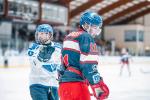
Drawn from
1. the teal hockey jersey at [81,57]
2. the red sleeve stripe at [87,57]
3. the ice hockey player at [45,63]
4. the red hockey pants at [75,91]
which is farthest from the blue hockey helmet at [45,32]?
the red sleeve stripe at [87,57]

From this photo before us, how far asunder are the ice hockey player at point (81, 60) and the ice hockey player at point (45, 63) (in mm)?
1312

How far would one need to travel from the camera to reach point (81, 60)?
2809 mm

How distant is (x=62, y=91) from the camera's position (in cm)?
298

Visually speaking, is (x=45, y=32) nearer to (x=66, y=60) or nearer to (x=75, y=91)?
(x=66, y=60)

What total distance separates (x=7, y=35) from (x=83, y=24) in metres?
27.7

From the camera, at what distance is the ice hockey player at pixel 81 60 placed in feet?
9.14

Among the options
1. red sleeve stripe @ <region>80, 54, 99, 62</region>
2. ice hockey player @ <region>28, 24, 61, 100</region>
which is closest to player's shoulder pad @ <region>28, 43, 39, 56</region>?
→ ice hockey player @ <region>28, 24, 61, 100</region>

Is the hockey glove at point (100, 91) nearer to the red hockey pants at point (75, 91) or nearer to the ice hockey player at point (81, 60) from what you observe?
the ice hockey player at point (81, 60)

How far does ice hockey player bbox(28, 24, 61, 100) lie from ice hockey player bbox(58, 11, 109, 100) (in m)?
1.31

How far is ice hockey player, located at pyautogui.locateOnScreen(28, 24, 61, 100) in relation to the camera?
4301mm

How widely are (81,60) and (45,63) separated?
63.4 inches

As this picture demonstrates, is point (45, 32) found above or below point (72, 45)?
above

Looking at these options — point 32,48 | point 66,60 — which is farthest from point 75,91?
point 32,48

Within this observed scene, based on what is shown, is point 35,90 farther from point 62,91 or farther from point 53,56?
point 62,91
